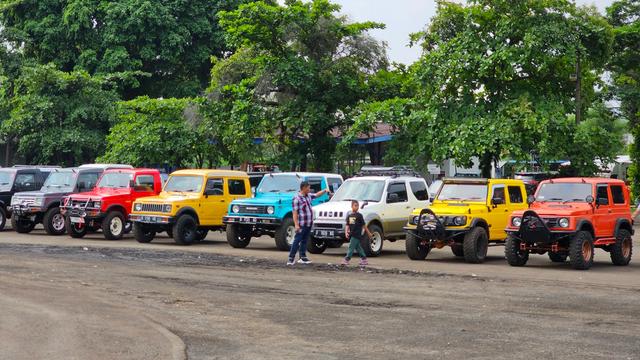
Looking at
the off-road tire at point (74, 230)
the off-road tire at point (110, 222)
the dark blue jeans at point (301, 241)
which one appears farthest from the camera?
the off-road tire at point (74, 230)

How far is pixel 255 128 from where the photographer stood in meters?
38.5

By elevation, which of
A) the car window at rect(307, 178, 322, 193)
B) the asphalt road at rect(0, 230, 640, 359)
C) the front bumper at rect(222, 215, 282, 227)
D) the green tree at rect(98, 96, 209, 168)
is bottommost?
the asphalt road at rect(0, 230, 640, 359)

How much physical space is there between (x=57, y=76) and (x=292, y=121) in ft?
48.6

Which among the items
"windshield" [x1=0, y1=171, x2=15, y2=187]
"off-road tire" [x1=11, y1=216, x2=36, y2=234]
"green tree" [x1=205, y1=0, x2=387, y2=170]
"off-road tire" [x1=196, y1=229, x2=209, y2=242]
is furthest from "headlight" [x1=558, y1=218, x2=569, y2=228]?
"windshield" [x1=0, y1=171, x2=15, y2=187]

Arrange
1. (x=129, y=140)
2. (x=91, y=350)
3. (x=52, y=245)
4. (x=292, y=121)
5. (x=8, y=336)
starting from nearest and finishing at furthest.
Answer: (x=91, y=350) < (x=8, y=336) < (x=52, y=245) < (x=292, y=121) < (x=129, y=140)

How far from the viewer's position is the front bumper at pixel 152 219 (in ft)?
84.7

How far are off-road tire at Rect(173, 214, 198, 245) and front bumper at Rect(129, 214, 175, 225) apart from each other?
0.77 ft

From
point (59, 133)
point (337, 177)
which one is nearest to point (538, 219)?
point (337, 177)

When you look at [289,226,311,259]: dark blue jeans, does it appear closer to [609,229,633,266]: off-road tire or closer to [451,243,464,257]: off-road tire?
[451,243,464,257]: off-road tire

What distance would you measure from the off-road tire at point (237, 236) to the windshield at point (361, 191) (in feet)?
9.29

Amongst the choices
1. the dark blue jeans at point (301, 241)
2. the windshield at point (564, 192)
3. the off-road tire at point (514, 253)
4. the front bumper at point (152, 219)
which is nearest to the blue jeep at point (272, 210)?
the front bumper at point (152, 219)

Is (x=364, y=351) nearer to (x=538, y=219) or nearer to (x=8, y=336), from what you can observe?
(x=8, y=336)

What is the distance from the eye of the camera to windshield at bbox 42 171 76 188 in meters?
30.3

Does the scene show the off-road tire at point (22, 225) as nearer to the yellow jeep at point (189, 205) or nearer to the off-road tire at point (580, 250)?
the yellow jeep at point (189, 205)
